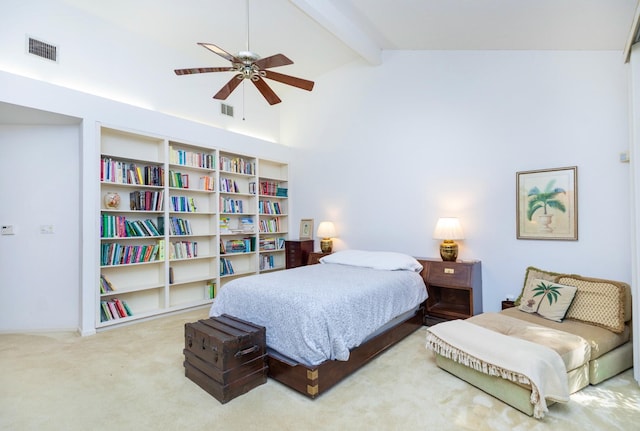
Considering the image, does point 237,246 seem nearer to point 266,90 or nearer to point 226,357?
point 266,90

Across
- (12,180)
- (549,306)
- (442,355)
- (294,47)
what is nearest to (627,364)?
(549,306)

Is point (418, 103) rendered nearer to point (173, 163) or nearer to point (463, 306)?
point (463, 306)

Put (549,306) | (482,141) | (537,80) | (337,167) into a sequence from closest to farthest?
(549,306), (537,80), (482,141), (337,167)

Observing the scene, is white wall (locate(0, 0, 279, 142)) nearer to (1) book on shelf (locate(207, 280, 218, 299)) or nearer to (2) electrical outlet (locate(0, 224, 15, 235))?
(2) electrical outlet (locate(0, 224, 15, 235))

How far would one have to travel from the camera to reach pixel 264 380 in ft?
7.34

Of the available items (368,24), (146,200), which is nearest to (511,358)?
(368,24)

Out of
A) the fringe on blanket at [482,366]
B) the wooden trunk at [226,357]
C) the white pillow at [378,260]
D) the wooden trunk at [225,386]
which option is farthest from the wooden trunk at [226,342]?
the white pillow at [378,260]

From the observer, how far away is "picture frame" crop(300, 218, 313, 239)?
5.15 meters

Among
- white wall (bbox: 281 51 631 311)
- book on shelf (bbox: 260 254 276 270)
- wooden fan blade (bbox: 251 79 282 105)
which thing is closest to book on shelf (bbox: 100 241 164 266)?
book on shelf (bbox: 260 254 276 270)

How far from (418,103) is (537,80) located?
1262 mm

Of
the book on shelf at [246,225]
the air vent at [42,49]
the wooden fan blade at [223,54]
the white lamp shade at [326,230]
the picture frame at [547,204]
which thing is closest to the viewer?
the wooden fan blade at [223,54]

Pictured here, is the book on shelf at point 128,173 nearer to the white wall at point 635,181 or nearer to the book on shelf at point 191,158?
the book on shelf at point 191,158

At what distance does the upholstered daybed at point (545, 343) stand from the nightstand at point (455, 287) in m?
0.50

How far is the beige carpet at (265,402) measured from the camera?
1.77 metres
